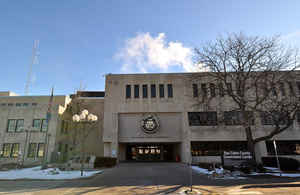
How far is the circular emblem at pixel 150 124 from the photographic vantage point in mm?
26500

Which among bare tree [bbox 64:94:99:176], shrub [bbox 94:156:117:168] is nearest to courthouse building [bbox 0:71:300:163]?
bare tree [bbox 64:94:99:176]

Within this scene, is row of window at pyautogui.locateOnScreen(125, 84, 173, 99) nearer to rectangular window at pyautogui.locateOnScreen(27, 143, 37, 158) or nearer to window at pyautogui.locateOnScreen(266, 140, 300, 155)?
rectangular window at pyautogui.locateOnScreen(27, 143, 37, 158)

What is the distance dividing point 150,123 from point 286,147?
20518 millimetres

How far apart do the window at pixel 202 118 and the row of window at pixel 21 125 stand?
22212mm

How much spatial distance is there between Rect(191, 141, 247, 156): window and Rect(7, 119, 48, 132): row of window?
22.8m

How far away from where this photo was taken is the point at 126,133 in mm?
26953

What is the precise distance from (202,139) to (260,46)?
589 inches

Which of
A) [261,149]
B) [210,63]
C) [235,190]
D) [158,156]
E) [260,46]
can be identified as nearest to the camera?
[235,190]

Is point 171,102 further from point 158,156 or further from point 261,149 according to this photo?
point 261,149

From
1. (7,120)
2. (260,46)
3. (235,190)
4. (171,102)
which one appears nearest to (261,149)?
(171,102)

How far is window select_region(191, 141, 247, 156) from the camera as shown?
25.7 m

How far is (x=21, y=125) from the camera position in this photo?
26.3m

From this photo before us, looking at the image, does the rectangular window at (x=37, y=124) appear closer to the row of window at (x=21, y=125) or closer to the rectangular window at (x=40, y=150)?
the row of window at (x=21, y=125)

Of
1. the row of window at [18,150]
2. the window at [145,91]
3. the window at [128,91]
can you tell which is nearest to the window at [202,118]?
the window at [145,91]
